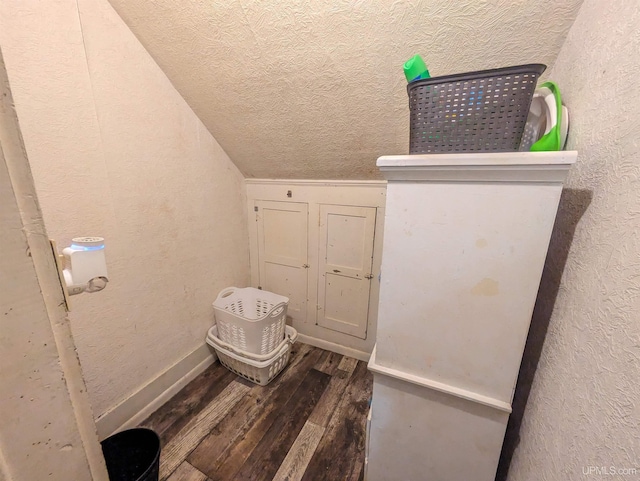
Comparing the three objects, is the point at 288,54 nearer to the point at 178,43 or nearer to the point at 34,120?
the point at 178,43

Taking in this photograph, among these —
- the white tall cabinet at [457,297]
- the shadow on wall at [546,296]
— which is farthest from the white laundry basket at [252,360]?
the shadow on wall at [546,296]

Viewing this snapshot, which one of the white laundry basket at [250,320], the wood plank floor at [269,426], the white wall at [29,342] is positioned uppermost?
the white wall at [29,342]

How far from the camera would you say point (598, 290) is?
1.65 ft

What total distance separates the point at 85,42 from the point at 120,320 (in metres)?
1.25

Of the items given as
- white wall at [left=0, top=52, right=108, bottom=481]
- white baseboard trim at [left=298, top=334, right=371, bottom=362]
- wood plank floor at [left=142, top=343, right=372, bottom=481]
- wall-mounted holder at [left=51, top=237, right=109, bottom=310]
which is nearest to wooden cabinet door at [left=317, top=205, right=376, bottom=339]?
white baseboard trim at [left=298, top=334, right=371, bottom=362]

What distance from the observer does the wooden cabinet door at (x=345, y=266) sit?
1697 millimetres

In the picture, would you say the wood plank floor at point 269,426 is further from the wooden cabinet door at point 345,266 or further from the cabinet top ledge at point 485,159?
the cabinet top ledge at point 485,159

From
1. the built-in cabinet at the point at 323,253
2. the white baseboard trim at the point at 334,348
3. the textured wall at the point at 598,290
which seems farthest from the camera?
the white baseboard trim at the point at 334,348

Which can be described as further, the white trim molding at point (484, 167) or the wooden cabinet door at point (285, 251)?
the wooden cabinet door at point (285, 251)

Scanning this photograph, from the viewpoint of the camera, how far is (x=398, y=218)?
0.72 meters

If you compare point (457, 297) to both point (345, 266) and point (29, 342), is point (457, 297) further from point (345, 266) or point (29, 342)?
point (345, 266)

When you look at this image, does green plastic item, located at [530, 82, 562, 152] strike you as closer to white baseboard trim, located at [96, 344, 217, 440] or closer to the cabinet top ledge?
the cabinet top ledge

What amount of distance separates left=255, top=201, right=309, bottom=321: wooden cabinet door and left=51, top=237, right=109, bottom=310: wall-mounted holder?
4.59 ft

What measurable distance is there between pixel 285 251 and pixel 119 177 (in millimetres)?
1133
